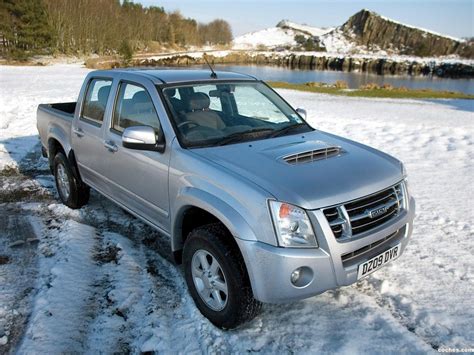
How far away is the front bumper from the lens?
258 centimetres

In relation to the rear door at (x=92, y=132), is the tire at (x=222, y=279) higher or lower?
lower

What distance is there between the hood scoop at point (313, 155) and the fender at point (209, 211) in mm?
649

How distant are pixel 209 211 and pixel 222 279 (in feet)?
1.73

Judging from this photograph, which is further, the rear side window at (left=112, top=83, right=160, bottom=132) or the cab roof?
the cab roof

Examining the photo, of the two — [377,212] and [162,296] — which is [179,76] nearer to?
[162,296]

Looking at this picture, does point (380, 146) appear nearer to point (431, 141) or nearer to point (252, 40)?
point (431, 141)

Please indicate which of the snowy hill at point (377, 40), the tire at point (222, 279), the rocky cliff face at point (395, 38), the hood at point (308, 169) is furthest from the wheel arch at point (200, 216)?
the snowy hill at point (377, 40)

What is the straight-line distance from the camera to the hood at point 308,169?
8.82 feet

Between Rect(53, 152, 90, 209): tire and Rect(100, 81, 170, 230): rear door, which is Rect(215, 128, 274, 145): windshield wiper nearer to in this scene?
Rect(100, 81, 170, 230): rear door

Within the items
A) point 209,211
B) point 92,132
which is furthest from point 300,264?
point 92,132

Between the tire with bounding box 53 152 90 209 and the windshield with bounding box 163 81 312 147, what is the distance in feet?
7.56

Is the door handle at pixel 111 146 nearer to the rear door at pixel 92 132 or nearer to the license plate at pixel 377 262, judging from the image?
the rear door at pixel 92 132

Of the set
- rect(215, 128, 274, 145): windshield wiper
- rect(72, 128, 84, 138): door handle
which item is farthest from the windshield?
rect(72, 128, 84, 138): door handle

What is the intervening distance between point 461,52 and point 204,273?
143029mm
